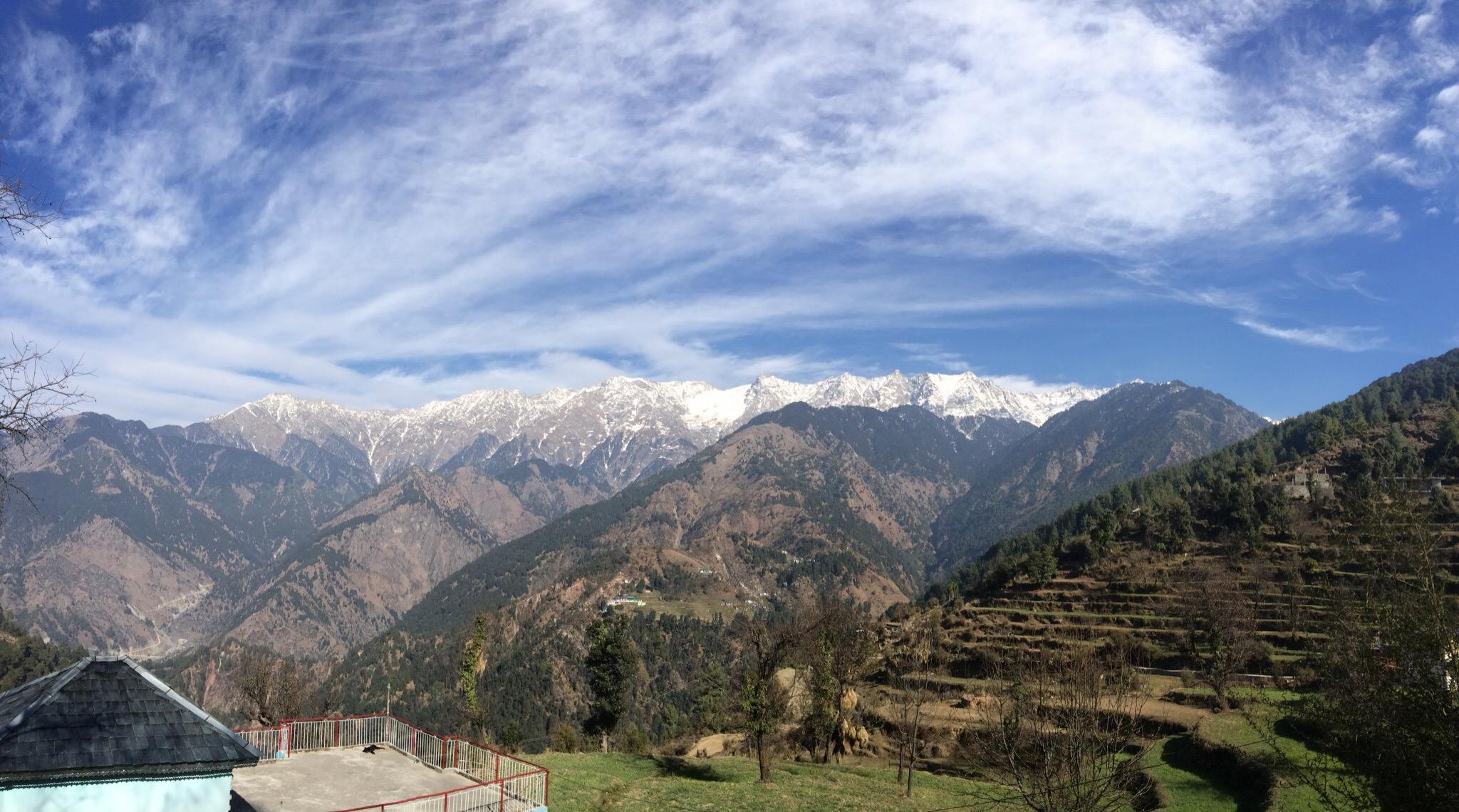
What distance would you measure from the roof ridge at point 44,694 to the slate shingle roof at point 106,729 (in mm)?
18

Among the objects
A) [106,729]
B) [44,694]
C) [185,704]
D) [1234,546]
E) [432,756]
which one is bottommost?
A: [432,756]

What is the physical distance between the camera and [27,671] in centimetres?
19150

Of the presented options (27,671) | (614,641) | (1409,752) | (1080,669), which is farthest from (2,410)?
(27,671)

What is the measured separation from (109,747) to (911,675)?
75.6m

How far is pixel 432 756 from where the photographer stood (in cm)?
3428

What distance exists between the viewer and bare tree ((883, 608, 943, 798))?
5178 centimetres

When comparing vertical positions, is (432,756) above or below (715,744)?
above

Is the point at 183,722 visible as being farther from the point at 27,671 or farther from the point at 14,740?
the point at 27,671

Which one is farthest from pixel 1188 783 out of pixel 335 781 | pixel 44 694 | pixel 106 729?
pixel 44 694

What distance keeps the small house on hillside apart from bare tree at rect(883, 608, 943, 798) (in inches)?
1289

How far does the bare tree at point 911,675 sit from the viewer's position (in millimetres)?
51781

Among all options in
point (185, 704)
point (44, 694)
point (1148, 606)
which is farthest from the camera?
point (1148, 606)

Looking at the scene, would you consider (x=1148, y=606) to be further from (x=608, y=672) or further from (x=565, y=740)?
(x=565, y=740)

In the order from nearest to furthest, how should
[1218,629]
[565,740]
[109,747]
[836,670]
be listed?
[109,747], [836,670], [1218,629], [565,740]
